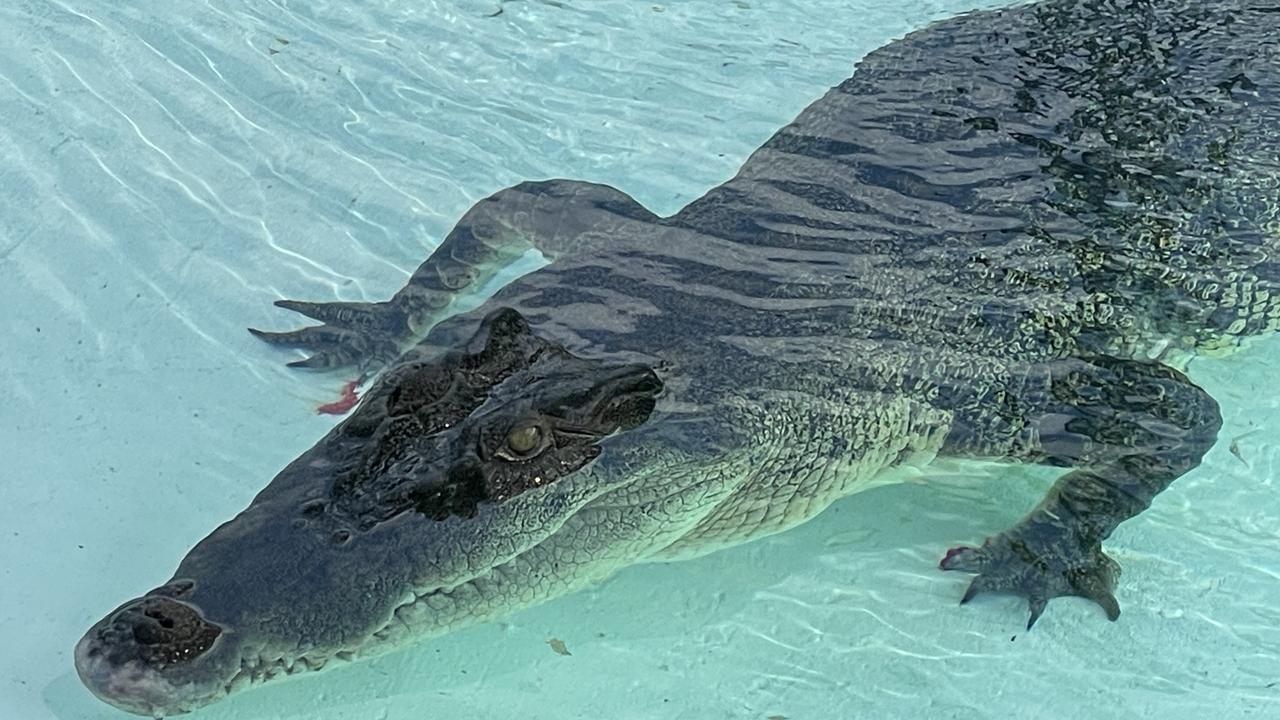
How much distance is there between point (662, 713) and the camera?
120 inches

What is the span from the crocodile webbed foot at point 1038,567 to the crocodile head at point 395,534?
110 centimetres

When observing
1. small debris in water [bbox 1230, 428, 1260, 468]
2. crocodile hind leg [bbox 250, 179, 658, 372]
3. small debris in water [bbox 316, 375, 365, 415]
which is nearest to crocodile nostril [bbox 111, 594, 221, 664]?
small debris in water [bbox 316, 375, 365, 415]

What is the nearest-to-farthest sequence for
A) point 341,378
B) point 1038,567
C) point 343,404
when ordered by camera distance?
point 1038,567
point 343,404
point 341,378

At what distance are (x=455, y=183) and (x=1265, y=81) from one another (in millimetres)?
2946

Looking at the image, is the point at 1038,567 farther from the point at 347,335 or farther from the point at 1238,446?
the point at 347,335

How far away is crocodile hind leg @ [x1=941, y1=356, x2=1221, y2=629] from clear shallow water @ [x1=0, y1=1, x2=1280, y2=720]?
0.11m

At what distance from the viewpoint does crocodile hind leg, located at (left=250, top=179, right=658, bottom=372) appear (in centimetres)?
393

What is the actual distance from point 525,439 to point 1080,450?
1.70 meters

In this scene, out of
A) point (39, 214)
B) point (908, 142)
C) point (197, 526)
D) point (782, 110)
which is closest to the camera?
point (197, 526)

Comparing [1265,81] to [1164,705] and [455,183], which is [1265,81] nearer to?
[1164,705]

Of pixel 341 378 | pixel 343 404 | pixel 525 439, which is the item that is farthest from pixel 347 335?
pixel 525 439

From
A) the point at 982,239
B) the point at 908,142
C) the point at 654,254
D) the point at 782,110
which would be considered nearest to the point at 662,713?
the point at 654,254

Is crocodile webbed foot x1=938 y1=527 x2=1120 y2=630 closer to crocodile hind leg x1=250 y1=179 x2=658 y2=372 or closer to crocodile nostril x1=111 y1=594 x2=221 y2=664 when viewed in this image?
crocodile hind leg x1=250 y1=179 x2=658 y2=372

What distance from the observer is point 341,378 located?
12.7 feet
